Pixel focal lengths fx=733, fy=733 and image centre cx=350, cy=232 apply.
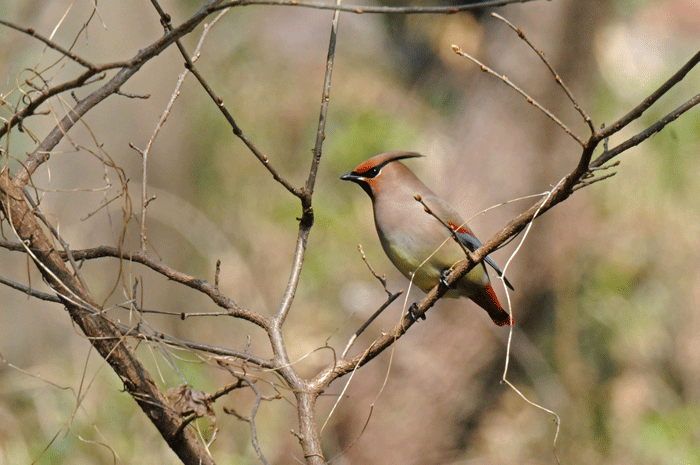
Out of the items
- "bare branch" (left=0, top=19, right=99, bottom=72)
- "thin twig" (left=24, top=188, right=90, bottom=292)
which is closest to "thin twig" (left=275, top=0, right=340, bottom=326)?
"thin twig" (left=24, top=188, right=90, bottom=292)

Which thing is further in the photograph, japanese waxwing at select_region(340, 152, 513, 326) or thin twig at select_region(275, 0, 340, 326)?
japanese waxwing at select_region(340, 152, 513, 326)

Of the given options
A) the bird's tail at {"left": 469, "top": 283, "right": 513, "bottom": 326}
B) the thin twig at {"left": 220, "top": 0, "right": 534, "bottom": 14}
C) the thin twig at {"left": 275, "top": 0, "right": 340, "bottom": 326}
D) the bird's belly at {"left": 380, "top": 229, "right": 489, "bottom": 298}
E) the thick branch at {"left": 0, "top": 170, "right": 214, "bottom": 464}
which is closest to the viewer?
the thin twig at {"left": 220, "top": 0, "right": 534, "bottom": 14}

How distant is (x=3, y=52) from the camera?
4.95 m

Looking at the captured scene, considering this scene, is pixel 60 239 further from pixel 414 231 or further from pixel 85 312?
pixel 414 231

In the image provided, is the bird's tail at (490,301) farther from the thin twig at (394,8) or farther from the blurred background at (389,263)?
the blurred background at (389,263)

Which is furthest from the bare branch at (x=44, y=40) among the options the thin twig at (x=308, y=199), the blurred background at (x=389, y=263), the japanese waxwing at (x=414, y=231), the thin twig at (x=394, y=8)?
the blurred background at (x=389, y=263)

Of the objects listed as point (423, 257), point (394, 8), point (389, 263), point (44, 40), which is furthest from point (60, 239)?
point (389, 263)

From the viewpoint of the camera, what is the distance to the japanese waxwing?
9.88ft

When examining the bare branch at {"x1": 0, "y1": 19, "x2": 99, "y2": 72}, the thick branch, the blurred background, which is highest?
the blurred background

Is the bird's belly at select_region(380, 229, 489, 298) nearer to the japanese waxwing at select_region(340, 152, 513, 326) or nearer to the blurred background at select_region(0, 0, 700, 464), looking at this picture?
the japanese waxwing at select_region(340, 152, 513, 326)

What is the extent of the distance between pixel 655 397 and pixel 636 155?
7.80 feet

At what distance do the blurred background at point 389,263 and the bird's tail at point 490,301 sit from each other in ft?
6.85

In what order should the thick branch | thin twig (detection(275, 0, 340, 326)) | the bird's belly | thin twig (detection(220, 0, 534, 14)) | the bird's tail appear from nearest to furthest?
thin twig (detection(220, 0, 534, 14))
the thick branch
thin twig (detection(275, 0, 340, 326))
the bird's belly
the bird's tail

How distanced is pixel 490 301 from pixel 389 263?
13.2 ft
